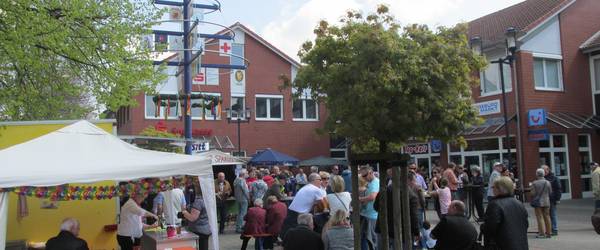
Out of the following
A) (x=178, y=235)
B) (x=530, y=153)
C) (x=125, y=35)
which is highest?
(x=125, y=35)

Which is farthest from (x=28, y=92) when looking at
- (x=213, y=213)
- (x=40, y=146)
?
(x=213, y=213)

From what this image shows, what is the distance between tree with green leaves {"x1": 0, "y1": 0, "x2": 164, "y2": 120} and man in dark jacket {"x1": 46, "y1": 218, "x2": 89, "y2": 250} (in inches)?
163

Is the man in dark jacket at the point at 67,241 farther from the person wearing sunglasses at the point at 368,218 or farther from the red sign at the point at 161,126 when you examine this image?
the red sign at the point at 161,126

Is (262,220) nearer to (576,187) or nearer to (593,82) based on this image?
(576,187)

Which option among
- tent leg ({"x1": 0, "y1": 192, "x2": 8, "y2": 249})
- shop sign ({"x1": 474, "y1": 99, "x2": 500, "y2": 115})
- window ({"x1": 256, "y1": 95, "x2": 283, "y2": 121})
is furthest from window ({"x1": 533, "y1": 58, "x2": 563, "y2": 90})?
tent leg ({"x1": 0, "y1": 192, "x2": 8, "y2": 249})

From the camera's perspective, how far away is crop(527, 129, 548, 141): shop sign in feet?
71.2

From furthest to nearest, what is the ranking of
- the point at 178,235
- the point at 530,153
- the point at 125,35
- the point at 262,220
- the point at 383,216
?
the point at 530,153, the point at 125,35, the point at 262,220, the point at 178,235, the point at 383,216

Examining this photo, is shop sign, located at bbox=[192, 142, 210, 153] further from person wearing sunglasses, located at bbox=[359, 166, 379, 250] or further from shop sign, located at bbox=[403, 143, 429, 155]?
shop sign, located at bbox=[403, 143, 429, 155]

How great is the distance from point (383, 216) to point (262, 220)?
4.33 m

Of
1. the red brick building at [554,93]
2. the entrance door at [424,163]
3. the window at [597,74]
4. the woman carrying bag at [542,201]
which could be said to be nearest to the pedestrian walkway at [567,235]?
the woman carrying bag at [542,201]

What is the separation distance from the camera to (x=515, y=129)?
2273 cm

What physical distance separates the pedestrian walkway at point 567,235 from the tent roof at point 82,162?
15.4ft

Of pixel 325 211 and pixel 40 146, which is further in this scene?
pixel 325 211

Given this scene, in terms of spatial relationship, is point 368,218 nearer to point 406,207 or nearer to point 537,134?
point 406,207
